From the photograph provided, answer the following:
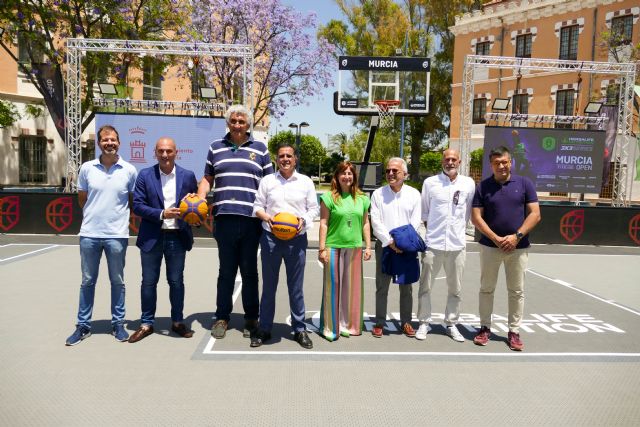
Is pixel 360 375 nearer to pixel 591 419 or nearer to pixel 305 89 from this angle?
pixel 591 419

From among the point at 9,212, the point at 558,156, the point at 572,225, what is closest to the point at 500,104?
the point at 558,156

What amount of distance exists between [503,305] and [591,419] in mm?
3515

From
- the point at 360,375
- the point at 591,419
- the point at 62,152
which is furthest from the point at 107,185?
the point at 62,152

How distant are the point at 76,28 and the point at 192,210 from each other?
19020 mm

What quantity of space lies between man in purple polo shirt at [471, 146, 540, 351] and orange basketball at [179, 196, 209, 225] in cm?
277

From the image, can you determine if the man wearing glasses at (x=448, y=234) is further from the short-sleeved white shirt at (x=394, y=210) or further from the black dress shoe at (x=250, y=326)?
the black dress shoe at (x=250, y=326)

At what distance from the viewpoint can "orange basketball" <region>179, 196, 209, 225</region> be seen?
5.06m

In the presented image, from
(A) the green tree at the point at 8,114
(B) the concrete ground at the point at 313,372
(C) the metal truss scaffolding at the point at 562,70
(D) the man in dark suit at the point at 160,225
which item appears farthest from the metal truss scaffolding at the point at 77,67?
(D) the man in dark suit at the point at 160,225

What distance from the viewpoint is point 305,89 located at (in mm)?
28484

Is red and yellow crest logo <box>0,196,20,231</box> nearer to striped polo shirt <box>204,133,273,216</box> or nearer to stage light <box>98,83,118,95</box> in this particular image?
stage light <box>98,83,118,95</box>

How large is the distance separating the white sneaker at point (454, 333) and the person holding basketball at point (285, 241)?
158 centimetres

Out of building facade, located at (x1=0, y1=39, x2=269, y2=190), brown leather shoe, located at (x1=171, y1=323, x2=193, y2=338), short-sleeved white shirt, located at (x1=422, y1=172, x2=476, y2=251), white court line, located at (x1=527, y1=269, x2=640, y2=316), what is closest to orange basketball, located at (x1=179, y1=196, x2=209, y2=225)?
brown leather shoe, located at (x1=171, y1=323, x2=193, y2=338)

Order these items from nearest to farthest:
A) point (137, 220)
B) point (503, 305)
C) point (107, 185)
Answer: point (107, 185) < point (503, 305) < point (137, 220)

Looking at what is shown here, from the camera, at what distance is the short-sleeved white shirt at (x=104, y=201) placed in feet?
16.7
